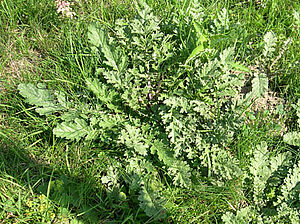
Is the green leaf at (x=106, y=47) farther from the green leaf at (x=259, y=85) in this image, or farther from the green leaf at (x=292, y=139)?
the green leaf at (x=292, y=139)

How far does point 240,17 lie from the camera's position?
3439mm

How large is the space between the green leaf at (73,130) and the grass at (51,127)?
0.13 metres

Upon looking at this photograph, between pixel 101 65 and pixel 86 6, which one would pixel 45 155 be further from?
pixel 86 6

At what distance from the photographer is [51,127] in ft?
9.02

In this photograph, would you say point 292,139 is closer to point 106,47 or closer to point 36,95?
point 106,47

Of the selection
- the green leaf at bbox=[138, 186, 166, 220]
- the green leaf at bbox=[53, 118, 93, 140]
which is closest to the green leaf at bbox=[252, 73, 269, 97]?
the green leaf at bbox=[138, 186, 166, 220]

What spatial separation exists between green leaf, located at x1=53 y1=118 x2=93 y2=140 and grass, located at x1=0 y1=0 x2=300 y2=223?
0.13 m

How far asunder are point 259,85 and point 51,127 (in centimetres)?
205

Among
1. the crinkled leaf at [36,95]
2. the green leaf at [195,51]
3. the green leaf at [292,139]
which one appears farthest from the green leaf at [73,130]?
the green leaf at [292,139]

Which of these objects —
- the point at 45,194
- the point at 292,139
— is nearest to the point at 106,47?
the point at 45,194

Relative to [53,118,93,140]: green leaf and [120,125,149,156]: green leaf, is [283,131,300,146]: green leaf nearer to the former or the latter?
[120,125,149,156]: green leaf

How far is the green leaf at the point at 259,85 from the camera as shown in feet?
9.74

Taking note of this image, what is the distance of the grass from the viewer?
96.5 inches

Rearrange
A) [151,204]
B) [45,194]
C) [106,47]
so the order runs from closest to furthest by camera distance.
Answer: [151,204] < [45,194] < [106,47]
